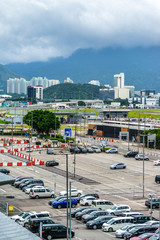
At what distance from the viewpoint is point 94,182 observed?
53.9 m

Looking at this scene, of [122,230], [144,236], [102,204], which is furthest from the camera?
[102,204]

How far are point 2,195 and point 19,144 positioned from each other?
1936 inches

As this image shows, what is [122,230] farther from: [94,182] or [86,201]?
[94,182]

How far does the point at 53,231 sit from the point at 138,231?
224 inches

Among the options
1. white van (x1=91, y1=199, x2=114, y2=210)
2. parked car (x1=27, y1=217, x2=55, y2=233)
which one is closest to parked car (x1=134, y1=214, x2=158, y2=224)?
white van (x1=91, y1=199, x2=114, y2=210)

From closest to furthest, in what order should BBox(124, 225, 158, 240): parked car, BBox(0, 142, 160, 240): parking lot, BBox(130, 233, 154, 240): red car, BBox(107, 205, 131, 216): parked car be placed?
BBox(130, 233, 154, 240): red car, BBox(124, 225, 158, 240): parked car, BBox(107, 205, 131, 216): parked car, BBox(0, 142, 160, 240): parking lot

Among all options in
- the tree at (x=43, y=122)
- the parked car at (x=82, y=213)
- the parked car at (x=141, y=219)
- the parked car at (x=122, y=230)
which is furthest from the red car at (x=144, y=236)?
the tree at (x=43, y=122)

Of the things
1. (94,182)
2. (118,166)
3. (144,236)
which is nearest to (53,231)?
(144,236)

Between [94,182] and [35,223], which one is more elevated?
[35,223]

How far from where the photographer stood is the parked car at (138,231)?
3138 centimetres

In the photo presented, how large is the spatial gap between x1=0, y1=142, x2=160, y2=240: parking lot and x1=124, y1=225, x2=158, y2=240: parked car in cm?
127

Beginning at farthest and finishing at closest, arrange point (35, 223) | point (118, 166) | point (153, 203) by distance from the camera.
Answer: point (118, 166) → point (153, 203) → point (35, 223)

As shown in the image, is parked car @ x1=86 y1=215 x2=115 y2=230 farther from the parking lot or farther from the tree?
the tree

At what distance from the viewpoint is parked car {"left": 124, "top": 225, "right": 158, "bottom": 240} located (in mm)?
31381
